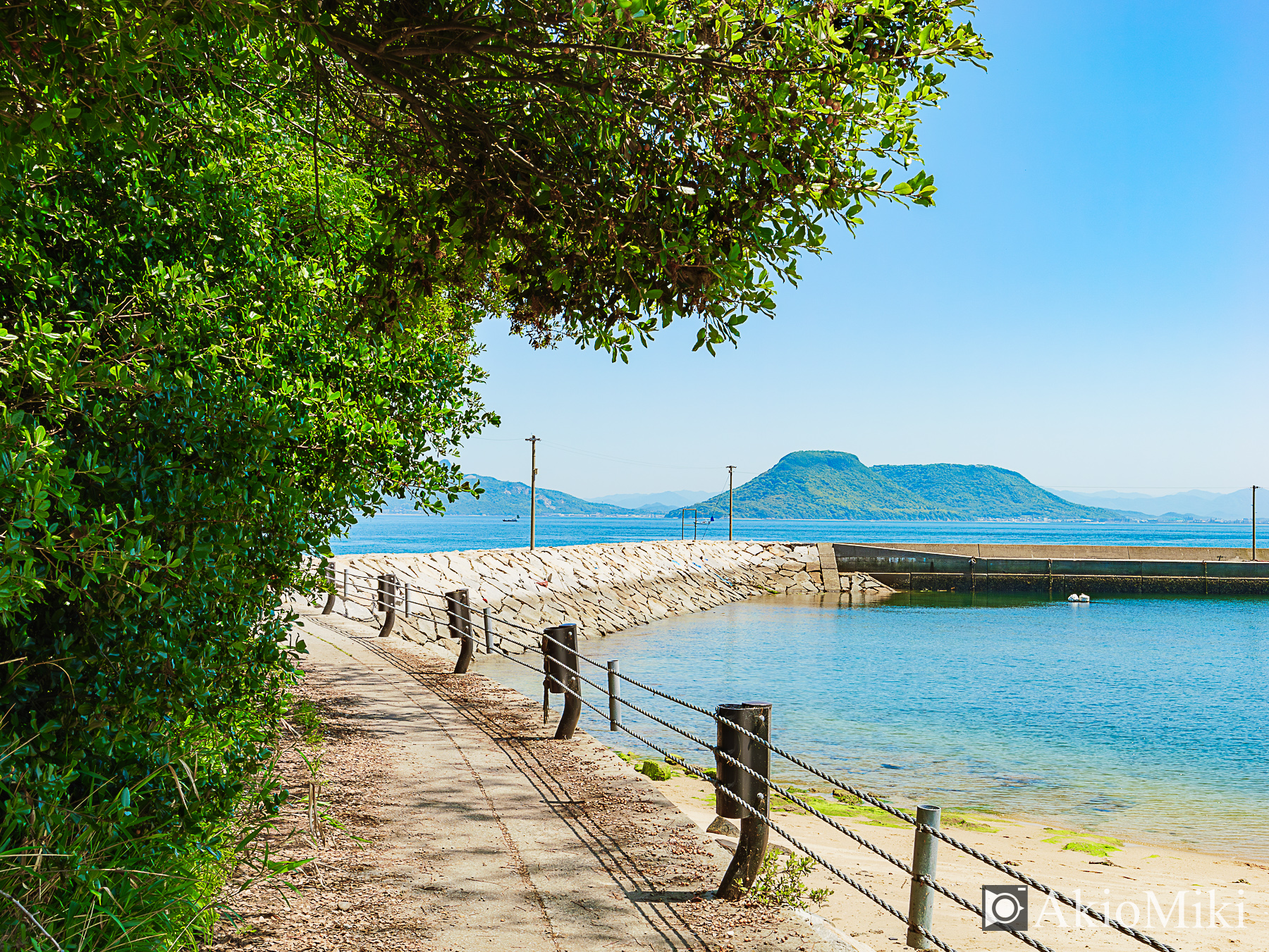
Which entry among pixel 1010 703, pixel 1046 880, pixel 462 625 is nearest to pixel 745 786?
pixel 1046 880

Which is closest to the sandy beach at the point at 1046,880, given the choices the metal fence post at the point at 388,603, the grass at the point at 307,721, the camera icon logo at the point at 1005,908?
the camera icon logo at the point at 1005,908

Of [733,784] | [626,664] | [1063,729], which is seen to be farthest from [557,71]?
[626,664]

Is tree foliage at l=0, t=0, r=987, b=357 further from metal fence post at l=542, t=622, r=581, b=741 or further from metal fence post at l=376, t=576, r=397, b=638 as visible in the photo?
metal fence post at l=376, t=576, r=397, b=638

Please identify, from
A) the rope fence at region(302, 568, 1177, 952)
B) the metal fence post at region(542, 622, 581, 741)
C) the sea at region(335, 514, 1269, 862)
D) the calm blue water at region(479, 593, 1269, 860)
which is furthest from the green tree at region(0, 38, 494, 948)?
the calm blue water at region(479, 593, 1269, 860)

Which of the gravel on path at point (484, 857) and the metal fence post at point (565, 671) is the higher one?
the metal fence post at point (565, 671)

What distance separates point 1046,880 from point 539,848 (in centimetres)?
618

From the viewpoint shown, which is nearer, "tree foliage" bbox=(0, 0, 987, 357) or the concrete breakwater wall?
"tree foliage" bbox=(0, 0, 987, 357)

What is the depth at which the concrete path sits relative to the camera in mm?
4766

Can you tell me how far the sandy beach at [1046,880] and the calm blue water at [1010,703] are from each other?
154 centimetres

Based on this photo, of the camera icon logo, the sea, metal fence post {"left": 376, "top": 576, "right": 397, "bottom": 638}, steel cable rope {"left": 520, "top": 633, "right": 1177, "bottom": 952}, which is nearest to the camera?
steel cable rope {"left": 520, "top": 633, "right": 1177, "bottom": 952}

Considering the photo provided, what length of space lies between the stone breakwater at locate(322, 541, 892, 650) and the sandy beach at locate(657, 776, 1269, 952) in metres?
12.3

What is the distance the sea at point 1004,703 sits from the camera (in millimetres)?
13883

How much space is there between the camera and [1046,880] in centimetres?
910

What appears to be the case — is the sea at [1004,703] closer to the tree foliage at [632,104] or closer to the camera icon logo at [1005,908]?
the camera icon logo at [1005,908]
